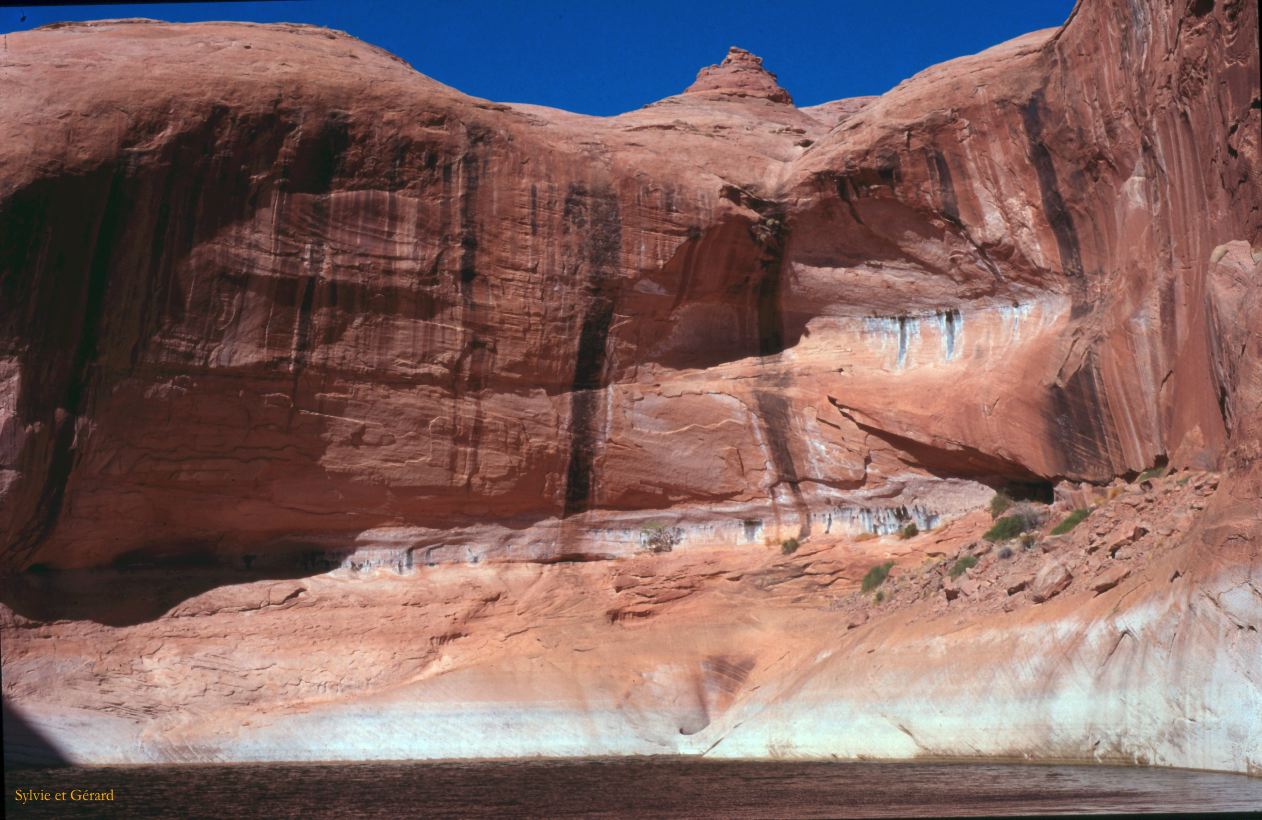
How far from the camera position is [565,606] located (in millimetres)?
29516

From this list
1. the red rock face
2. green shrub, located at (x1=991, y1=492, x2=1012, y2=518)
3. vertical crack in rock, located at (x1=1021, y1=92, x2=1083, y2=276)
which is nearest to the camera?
the red rock face

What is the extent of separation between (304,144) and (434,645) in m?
11.8

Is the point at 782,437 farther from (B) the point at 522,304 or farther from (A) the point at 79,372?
(A) the point at 79,372

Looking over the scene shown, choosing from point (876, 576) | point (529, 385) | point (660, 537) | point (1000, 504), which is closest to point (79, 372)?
point (529, 385)

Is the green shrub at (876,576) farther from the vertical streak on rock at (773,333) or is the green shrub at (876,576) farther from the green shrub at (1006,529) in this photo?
the vertical streak on rock at (773,333)

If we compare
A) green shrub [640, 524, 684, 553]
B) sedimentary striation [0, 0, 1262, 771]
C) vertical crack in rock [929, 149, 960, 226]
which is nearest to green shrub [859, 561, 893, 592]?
sedimentary striation [0, 0, 1262, 771]

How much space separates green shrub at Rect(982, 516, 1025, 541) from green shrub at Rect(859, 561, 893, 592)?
2.46 m

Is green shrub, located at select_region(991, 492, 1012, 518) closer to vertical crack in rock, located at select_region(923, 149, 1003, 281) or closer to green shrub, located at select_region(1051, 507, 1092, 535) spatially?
green shrub, located at select_region(1051, 507, 1092, 535)

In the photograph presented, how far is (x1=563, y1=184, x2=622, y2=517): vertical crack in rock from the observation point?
30094mm

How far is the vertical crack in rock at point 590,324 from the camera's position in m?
30.1

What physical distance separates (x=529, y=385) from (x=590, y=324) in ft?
6.95

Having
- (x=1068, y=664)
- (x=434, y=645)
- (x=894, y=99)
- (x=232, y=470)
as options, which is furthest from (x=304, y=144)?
(x=1068, y=664)

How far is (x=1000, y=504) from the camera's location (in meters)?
27.8

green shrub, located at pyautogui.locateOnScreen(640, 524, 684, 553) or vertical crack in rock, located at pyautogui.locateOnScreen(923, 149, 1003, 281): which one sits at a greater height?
vertical crack in rock, located at pyautogui.locateOnScreen(923, 149, 1003, 281)
